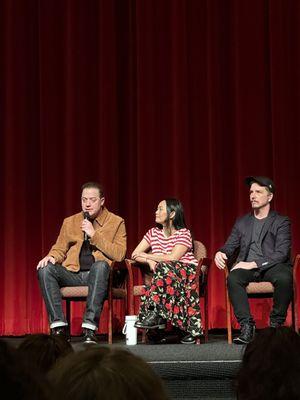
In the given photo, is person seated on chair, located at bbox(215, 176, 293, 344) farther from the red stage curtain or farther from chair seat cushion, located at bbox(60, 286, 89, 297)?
chair seat cushion, located at bbox(60, 286, 89, 297)

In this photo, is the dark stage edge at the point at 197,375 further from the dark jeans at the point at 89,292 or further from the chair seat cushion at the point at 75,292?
the chair seat cushion at the point at 75,292

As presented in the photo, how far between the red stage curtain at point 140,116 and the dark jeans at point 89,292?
867 mm

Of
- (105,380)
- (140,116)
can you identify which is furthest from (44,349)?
(140,116)

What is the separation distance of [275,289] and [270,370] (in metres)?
3.02

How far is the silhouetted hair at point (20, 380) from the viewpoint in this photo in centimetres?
76

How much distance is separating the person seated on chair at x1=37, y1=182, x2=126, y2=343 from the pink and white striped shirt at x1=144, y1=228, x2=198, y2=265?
0.64 ft

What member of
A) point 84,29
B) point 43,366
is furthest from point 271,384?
point 84,29

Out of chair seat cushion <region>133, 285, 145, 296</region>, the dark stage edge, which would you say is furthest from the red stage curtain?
the dark stage edge

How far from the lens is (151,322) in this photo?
13.8 feet

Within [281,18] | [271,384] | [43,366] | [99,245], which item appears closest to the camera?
[271,384]

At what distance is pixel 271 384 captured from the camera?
3.68 ft

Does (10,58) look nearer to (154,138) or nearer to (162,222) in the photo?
(154,138)

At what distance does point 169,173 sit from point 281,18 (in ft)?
4.33

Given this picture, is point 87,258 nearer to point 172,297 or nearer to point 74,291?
point 74,291
